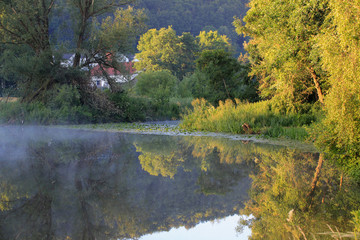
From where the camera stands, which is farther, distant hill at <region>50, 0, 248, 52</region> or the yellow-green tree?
distant hill at <region>50, 0, 248, 52</region>

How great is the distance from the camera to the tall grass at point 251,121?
57.6 ft

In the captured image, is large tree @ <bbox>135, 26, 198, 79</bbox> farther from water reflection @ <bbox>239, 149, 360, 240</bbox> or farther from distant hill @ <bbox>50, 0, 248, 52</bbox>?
water reflection @ <bbox>239, 149, 360, 240</bbox>

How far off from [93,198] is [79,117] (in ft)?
58.1

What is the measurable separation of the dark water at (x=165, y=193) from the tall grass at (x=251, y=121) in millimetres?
3734

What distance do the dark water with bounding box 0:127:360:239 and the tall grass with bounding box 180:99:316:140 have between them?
147 inches

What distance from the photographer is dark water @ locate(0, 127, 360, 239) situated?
242 inches

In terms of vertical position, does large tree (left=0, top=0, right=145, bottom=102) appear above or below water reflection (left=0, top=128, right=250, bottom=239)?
above

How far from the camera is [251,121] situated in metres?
18.7

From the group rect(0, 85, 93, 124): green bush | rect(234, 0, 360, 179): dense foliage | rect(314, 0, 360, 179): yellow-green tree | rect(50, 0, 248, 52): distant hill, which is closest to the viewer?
rect(314, 0, 360, 179): yellow-green tree

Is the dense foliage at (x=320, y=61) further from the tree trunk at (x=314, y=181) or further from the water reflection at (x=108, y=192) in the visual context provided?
the water reflection at (x=108, y=192)

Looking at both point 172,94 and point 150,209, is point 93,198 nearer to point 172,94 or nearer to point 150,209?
point 150,209

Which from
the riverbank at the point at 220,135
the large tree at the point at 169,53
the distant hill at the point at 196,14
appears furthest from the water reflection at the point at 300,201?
the distant hill at the point at 196,14

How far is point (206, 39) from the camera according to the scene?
68.9 meters

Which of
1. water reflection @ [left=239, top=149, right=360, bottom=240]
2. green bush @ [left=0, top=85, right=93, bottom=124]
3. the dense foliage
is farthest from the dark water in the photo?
green bush @ [left=0, top=85, right=93, bottom=124]
